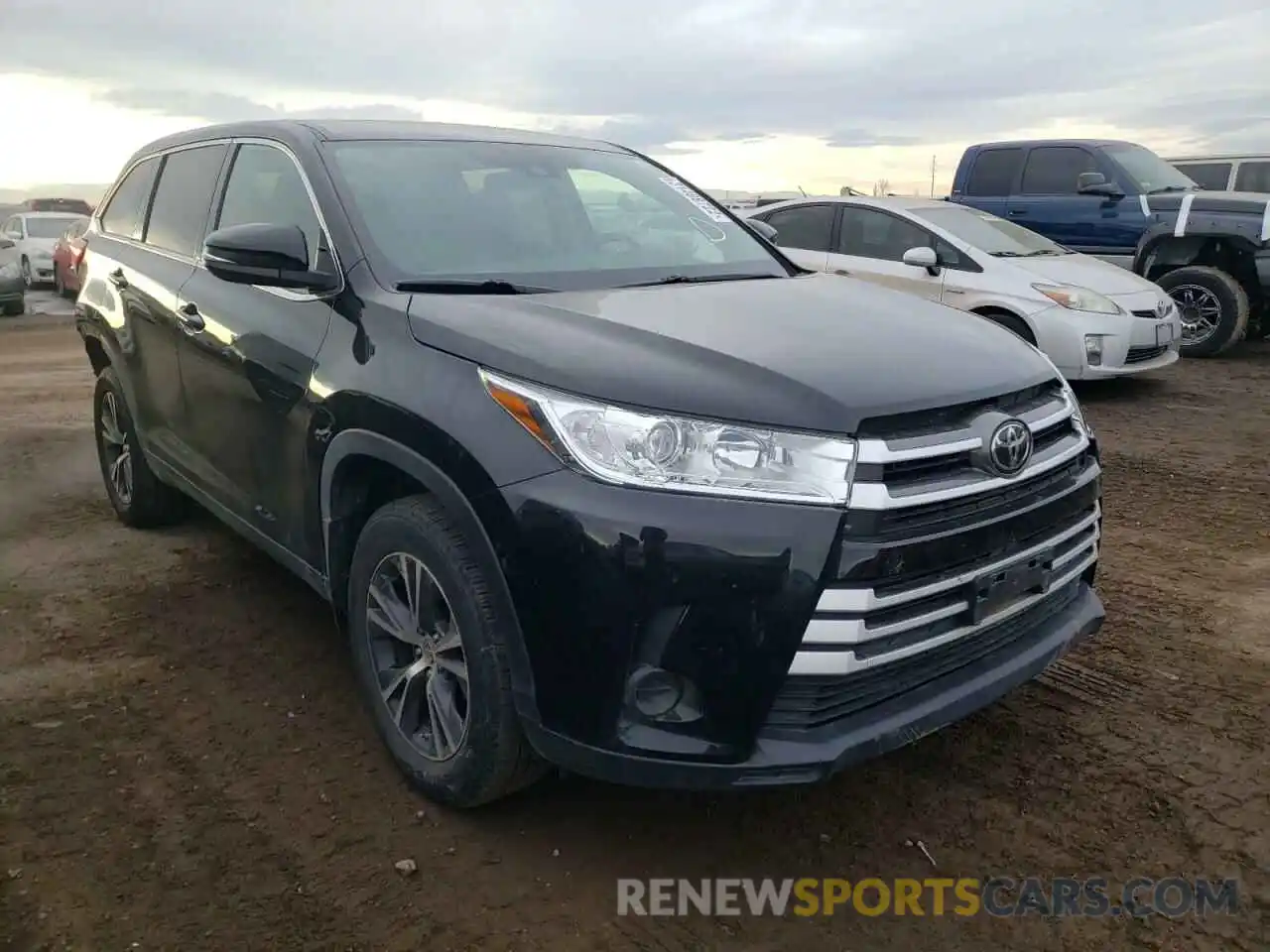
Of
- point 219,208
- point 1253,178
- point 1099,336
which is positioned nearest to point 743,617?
point 219,208

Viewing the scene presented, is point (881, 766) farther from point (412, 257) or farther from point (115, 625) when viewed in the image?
point (115, 625)

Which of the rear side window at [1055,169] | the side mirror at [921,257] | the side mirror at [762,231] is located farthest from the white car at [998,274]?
the side mirror at [762,231]

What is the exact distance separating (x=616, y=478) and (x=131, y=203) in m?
3.69

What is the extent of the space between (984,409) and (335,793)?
2.00 meters

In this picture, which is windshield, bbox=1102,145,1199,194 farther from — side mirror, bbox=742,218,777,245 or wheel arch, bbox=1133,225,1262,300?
side mirror, bbox=742,218,777,245

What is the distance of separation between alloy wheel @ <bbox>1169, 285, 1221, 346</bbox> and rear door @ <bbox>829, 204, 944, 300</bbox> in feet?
11.0

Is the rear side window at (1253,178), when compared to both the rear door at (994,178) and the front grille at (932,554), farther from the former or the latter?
the front grille at (932,554)

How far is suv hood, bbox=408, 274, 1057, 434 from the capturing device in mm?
2238

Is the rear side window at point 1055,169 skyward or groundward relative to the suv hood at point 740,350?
skyward

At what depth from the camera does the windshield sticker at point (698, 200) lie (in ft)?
13.0

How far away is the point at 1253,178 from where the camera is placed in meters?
12.0

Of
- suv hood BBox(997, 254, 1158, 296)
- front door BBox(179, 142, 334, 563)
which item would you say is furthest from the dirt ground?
suv hood BBox(997, 254, 1158, 296)

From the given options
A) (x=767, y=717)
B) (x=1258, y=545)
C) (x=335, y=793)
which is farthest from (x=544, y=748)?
(x=1258, y=545)

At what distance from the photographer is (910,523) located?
2.23m
